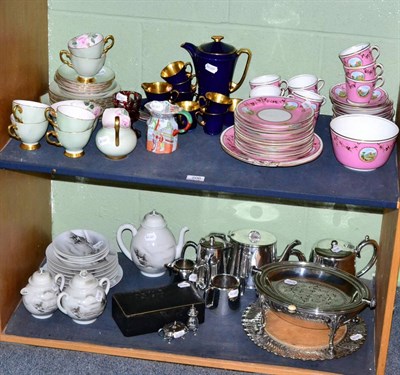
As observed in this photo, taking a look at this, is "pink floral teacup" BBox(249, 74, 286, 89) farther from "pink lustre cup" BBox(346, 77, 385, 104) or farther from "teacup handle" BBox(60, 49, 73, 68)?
"teacup handle" BBox(60, 49, 73, 68)

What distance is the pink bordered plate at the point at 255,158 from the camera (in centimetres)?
222

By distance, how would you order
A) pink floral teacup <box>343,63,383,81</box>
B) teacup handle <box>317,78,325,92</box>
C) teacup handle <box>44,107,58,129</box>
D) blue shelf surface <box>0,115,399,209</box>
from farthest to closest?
teacup handle <box>317,78,325,92</box> < pink floral teacup <box>343,63,383,81</box> < teacup handle <box>44,107,58,129</box> < blue shelf surface <box>0,115,399,209</box>

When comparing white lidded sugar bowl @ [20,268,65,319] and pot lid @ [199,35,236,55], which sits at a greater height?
pot lid @ [199,35,236,55]

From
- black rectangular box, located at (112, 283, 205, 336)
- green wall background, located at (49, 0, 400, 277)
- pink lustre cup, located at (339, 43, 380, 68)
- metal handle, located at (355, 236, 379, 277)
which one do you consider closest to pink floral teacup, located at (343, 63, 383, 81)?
pink lustre cup, located at (339, 43, 380, 68)

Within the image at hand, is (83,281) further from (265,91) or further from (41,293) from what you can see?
(265,91)

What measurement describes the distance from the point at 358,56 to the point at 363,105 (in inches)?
5.3

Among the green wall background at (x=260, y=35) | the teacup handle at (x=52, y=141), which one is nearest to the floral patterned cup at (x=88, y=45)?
the green wall background at (x=260, y=35)

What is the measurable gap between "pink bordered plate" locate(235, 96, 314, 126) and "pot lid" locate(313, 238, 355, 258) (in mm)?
494

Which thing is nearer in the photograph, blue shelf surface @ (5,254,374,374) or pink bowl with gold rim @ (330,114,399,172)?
pink bowl with gold rim @ (330,114,399,172)

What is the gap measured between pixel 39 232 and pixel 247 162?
784 millimetres

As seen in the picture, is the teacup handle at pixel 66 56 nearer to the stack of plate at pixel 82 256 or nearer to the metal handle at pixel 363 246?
the stack of plate at pixel 82 256

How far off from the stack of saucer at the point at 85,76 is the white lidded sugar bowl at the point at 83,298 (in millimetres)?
468

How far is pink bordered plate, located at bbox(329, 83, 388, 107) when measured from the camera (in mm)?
2395

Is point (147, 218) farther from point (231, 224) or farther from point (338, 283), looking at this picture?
point (338, 283)
